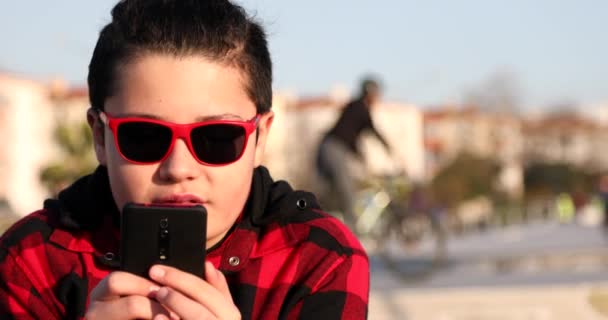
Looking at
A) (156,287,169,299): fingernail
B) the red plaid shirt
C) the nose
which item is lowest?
the red plaid shirt

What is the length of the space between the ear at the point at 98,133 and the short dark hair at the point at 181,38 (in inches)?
1.0

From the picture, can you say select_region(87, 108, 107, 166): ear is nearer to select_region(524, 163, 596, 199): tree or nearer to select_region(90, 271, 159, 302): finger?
select_region(90, 271, 159, 302): finger

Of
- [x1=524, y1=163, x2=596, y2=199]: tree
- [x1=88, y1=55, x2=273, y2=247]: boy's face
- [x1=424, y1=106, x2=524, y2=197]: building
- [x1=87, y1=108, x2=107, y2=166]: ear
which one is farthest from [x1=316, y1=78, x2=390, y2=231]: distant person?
[x1=424, y1=106, x2=524, y2=197]: building

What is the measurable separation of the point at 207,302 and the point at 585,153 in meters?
142

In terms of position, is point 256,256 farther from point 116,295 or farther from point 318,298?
point 116,295

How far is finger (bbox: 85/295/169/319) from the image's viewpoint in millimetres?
1891

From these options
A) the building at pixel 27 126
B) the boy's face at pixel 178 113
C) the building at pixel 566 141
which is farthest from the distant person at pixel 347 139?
the building at pixel 566 141

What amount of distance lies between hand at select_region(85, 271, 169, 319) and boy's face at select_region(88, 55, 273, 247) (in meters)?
0.23

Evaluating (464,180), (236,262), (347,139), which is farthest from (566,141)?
(236,262)

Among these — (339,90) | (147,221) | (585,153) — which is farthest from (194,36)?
(585,153)

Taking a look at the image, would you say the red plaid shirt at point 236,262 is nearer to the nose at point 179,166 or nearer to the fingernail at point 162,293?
the nose at point 179,166

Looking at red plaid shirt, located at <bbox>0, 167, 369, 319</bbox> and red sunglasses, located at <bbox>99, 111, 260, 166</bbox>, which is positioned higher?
red sunglasses, located at <bbox>99, 111, 260, 166</bbox>

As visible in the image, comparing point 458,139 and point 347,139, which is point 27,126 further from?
point 347,139

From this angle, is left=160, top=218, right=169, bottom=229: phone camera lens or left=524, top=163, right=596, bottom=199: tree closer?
left=160, top=218, right=169, bottom=229: phone camera lens
